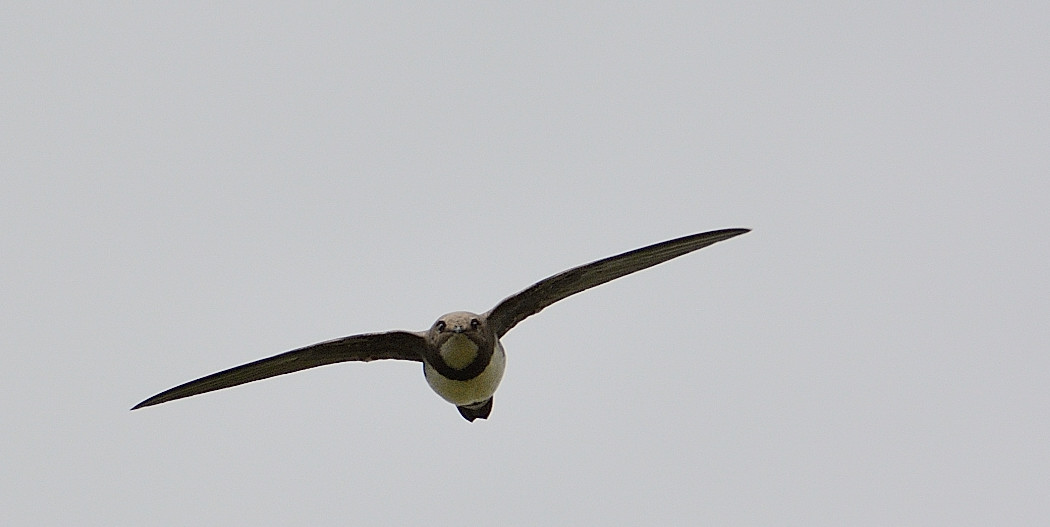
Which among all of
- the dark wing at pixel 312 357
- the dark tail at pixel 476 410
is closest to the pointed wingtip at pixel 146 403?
the dark wing at pixel 312 357

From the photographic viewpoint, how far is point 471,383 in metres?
14.6

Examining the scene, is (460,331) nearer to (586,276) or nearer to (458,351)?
(458,351)

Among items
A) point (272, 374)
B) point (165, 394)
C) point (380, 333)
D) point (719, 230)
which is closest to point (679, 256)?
point (719, 230)

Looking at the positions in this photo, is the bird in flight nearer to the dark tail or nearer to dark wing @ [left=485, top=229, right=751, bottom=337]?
dark wing @ [left=485, top=229, right=751, bottom=337]

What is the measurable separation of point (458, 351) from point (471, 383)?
638 mm

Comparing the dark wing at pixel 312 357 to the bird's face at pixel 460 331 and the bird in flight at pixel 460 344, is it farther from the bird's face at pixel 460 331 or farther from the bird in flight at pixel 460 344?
the bird's face at pixel 460 331

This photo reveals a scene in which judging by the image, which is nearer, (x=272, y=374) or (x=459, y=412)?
(x=272, y=374)

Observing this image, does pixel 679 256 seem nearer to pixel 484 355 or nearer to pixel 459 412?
pixel 484 355

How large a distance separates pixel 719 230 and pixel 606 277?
4.35 feet

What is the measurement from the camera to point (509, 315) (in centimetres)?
1451

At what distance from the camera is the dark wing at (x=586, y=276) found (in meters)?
13.8

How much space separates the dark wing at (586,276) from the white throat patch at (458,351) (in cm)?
39

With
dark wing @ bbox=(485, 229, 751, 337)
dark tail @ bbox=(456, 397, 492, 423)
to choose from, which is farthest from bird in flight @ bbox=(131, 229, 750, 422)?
dark tail @ bbox=(456, 397, 492, 423)

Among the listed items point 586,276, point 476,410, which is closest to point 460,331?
point 586,276
